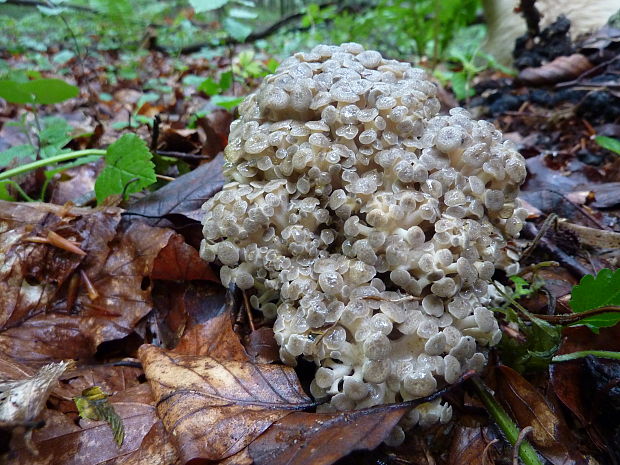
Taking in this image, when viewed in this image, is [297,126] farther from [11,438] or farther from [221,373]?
[11,438]

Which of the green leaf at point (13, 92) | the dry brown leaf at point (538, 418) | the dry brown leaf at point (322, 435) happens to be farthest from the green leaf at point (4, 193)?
the dry brown leaf at point (538, 418)

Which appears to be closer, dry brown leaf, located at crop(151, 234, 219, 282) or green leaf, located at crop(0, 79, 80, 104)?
dry brown leaf, located at crop(151, 234, 219, 282)

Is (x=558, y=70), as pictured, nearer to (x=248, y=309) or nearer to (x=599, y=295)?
(x=599, y=295)

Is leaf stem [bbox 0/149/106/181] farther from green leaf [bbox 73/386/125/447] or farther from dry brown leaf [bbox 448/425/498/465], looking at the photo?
dry brown leaf [bbox 448/425/498/465]

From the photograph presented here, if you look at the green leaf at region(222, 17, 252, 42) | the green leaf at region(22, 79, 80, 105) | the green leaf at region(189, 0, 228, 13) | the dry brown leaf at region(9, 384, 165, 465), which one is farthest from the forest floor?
the green leaf at region(222, 17, 252, 42)

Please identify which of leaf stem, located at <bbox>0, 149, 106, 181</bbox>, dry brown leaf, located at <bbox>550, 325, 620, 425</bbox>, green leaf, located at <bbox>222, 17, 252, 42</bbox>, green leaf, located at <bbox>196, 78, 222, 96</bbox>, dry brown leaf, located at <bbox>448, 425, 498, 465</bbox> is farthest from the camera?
green leaf, located at <bbox>196, 78, 222, 96</bbox>

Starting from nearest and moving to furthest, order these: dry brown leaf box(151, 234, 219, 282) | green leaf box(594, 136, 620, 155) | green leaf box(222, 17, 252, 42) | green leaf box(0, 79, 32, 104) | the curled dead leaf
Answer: dry brown leaf box(151, 234, 219, 282)
green leaf box(594, 136, 620, 155)
green leaf box(0, 79, 32, 104)
green leaf box(222, 17, 252, 42)
the curled dead leaf

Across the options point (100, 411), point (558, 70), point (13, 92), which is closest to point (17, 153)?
point (13, 92)

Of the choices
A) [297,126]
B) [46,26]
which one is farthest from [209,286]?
[46,26]
